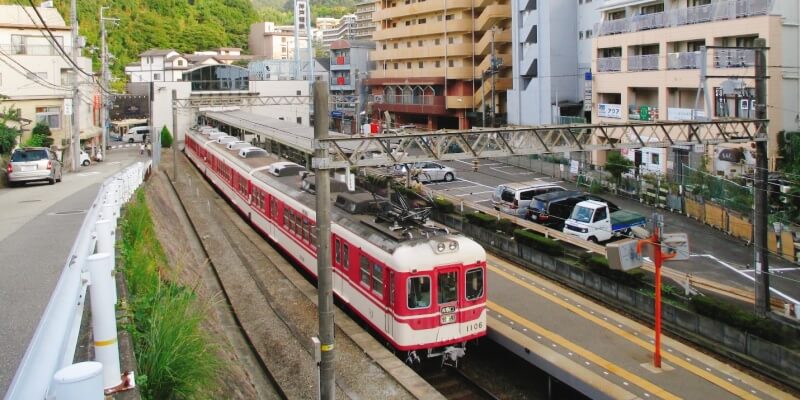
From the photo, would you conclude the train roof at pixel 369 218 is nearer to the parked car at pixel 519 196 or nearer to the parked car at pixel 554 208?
the parked car at pixel 554 208

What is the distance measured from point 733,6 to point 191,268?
19.3m

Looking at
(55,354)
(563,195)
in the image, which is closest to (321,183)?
(55,354)

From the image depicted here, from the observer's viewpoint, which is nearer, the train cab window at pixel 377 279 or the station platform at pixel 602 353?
the station platform at pixel 602 353

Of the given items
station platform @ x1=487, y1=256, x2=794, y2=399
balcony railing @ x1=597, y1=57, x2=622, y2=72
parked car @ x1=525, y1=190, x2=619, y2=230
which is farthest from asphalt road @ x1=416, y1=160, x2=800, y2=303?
balcony railing @ x1=597, y1=57, x2=622, y2=72

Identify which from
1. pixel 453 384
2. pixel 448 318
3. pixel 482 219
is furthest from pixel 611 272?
pixel 482 219

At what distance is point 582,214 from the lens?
62.8 ft

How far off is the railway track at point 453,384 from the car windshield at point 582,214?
9.07 m

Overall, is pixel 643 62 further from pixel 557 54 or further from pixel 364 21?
pixel 364 21

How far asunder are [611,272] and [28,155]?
47.2 feet

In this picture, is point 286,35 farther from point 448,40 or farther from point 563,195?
point 563,195

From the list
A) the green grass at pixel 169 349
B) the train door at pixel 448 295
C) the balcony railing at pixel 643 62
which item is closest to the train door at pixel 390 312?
the train door at pixel 448 295

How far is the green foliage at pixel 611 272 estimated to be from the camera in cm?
1356

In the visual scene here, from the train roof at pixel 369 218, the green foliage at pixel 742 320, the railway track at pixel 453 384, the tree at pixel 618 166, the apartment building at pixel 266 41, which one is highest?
the apartment building at pixel 266 41

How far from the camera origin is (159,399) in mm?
5336
